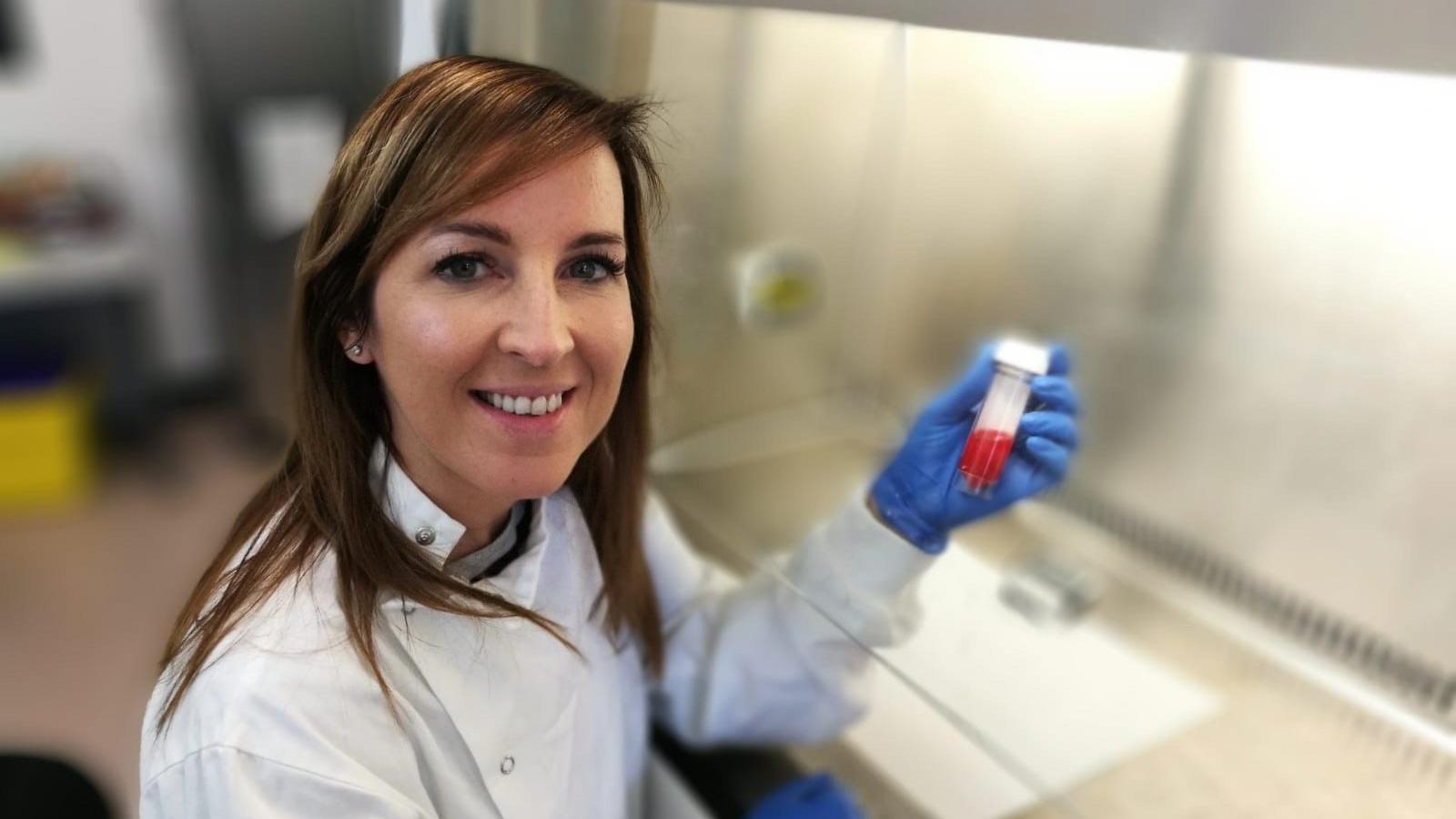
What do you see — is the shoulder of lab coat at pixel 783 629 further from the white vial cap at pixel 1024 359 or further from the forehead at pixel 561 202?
the forehead at pixel 561 202

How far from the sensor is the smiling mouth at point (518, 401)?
25.2 inches

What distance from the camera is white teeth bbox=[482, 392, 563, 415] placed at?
0.64 m

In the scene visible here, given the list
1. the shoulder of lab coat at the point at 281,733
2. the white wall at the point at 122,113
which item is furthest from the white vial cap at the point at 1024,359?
the white wall at the point at 122,113

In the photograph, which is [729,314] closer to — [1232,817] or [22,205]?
[1232,817]

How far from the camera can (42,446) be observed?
2523 millimetres

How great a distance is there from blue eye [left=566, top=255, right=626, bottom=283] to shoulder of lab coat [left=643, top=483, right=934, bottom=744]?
0.33 meters

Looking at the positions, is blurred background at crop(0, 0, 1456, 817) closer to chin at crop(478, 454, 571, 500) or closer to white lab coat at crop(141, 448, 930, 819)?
white lab coat at crop(141, 448, 930, 819)

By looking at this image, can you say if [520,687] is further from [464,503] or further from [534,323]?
[534,323]

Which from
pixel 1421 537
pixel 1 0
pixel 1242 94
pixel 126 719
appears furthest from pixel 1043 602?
pixel 1 0

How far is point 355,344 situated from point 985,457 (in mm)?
473

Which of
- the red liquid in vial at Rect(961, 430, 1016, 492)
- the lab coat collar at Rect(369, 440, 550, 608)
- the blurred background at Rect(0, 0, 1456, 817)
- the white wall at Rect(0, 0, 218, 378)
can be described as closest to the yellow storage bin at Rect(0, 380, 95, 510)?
the white wall at Rect(0, 0, 218, 378)

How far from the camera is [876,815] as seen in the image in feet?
2.77

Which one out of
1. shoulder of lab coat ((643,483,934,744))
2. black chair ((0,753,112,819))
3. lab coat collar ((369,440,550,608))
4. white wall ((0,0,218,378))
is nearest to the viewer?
lab coat collar ((369,440,550,608))

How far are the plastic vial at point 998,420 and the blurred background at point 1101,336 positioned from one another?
0.13 m
